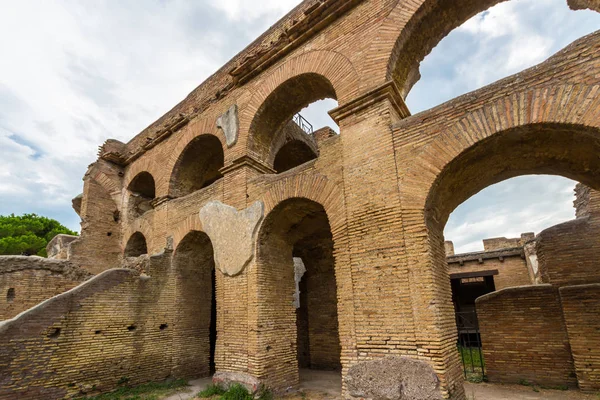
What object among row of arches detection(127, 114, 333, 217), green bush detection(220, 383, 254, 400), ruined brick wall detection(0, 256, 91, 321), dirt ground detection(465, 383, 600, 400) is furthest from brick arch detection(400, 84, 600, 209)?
ruined brick wall detection(0, 256, 91, 321)

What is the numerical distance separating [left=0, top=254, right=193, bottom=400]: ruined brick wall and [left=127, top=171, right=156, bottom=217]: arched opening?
4.61 metres

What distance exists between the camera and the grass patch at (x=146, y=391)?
22.0 ft

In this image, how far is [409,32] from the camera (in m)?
6.23

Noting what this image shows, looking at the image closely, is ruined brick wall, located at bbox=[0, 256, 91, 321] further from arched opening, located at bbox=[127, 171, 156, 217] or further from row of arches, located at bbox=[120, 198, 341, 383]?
arched opening, located at bbox=[127, 171, 156, 217]

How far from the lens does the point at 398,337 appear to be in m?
4.71

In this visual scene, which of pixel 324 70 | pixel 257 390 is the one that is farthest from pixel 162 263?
pixel 324 70

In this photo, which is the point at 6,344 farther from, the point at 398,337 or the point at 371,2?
the point at 371,2

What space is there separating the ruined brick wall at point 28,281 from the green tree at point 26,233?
1697 cm

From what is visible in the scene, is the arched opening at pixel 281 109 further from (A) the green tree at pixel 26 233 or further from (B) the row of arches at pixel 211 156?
(A) the green tree at pixel 26 233

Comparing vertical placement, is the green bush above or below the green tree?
below

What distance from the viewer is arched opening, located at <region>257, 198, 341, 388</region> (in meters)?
6.78

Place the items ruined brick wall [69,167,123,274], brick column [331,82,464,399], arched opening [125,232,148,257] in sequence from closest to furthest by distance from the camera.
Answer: brick column [331,82,464,399] < ruined brick wall [69,167,123,274] < arched opening [125,232,148,257]

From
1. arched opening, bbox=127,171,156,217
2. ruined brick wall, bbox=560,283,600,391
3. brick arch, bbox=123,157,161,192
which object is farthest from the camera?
arched opening, bbox=127,171,156,217

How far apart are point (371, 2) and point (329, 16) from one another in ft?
3.00
